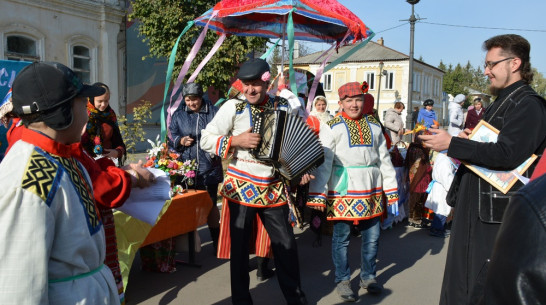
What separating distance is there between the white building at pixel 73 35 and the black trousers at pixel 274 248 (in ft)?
36.2

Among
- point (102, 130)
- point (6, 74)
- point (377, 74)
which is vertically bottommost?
point (102, 130)

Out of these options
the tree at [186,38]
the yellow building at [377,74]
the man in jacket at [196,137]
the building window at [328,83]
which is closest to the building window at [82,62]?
the tree at [186,38]

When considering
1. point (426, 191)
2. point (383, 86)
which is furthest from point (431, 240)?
point (383, 86)

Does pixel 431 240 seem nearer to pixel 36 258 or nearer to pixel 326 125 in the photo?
pixel 326 125

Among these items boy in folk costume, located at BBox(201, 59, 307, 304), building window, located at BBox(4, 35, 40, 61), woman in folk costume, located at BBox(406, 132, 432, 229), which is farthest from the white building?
boy in folk costume, located at BBox(201, 59, 307, 304)

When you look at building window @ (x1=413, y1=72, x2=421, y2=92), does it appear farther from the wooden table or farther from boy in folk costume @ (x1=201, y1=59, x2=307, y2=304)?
boy in folk costume @ (x1=201, y1=59, x2=307, y2=304)

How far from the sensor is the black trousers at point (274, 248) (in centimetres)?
367

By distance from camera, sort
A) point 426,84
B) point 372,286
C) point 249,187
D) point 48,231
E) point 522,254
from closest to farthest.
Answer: point 522,254 < point 48,231 < point 249,187 < point 372,286 < point 426,84

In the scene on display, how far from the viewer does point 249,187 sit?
3.61 meters

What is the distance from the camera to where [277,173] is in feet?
12.1

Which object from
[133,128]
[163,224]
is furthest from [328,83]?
[163,224]

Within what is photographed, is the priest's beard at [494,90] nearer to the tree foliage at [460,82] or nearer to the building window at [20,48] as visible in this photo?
the building window at [20,48]

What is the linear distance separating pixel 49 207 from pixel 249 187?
2.21 metres

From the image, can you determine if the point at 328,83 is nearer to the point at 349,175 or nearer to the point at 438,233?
A: the point at 438,233
